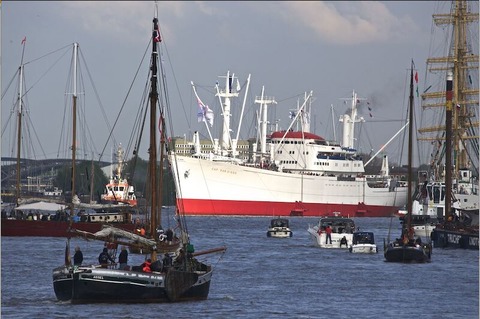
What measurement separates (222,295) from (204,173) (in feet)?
392

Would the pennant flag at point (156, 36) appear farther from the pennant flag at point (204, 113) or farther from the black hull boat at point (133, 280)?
the pennant flag at point (204, 113)

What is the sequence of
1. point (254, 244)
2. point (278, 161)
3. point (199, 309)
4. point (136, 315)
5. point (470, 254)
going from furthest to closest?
point (278, 161)
point (254, 244)
point (470, 254)
point (199, 309)
point (136, 315)

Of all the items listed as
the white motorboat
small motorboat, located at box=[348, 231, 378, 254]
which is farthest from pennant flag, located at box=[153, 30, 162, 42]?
the white motorboat

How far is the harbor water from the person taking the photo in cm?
4466

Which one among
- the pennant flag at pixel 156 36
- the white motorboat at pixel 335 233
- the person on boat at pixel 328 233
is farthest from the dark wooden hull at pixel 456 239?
the pennant flag at pixel 156 36

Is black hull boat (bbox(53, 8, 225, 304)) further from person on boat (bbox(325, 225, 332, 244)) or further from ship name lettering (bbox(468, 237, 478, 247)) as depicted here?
person on boat (bbox(325, 225, 332, 244))

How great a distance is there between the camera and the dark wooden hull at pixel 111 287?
4372 cm

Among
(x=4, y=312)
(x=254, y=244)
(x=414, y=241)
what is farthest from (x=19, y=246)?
(x=4, y=312)

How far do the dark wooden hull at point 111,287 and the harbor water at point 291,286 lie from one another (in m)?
0.34

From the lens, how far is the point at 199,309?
4478 centimetres

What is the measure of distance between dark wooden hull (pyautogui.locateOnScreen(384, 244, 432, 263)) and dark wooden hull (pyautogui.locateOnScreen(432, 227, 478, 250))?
1369 centimetres

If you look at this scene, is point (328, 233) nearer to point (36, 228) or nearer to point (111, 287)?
point (36, 228)

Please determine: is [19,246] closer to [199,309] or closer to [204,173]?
[199,309]

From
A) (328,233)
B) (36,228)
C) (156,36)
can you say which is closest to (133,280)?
(156,36)
